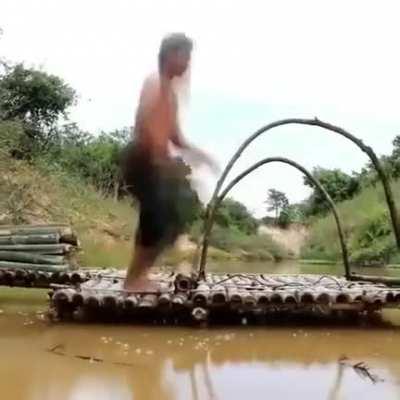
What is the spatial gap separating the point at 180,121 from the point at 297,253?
1538cm

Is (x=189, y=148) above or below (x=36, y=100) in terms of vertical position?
below

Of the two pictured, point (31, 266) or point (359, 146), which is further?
point (31, 266)

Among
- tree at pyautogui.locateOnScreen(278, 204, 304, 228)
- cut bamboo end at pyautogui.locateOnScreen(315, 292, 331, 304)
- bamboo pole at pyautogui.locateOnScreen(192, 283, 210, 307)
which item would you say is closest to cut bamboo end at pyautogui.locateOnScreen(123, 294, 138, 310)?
bamboo pole at pyautogui.locateOnScreen(192, 283, 210, 307)

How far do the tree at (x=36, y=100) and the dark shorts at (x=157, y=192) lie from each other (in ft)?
38.5

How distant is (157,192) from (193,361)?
98 centimetres

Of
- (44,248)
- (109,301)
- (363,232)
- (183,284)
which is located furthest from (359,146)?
(363,232)

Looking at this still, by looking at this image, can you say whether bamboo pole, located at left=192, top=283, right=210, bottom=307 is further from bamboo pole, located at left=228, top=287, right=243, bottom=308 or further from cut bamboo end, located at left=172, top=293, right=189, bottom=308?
bamboo pole, located at left=228, top=287, right=243, bottom=308

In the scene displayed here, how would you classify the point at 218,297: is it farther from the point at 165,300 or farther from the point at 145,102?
the point at 145,102

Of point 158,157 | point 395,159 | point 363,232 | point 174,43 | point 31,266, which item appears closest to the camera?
point 174,43

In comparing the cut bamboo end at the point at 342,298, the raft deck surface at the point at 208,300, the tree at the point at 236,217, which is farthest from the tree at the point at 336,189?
the cut bamboo end at the point at 342,298

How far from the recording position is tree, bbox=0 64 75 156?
1546 centimetres

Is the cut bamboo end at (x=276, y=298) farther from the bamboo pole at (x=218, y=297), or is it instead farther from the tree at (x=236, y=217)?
the tree at (x=236, y=217)

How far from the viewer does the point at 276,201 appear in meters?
20.5

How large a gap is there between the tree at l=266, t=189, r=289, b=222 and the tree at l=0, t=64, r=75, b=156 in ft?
20.9
